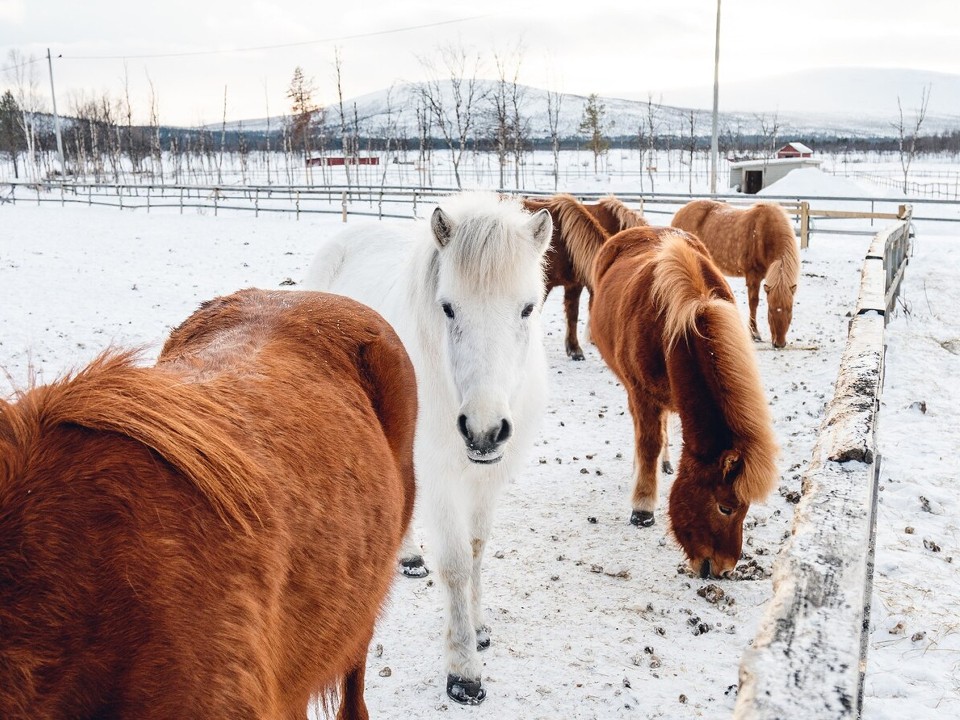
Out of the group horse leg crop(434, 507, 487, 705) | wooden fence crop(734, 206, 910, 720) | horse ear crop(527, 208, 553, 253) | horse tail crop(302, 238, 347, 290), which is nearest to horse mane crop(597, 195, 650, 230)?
horse tail crop(302, 238, 347, 290)

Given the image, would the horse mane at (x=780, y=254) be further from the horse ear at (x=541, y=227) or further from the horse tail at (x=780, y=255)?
the horse ear at (x=541, y=227)

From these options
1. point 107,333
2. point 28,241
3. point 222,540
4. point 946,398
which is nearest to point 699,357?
point 222,540

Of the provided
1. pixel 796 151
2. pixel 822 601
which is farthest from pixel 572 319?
pixel 796 151

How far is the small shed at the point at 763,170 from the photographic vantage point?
2930 cm

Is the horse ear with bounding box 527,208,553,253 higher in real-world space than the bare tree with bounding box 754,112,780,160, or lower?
lower

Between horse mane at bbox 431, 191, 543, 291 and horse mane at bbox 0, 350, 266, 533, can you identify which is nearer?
horse mane at bbox 0, 350, 266, 533

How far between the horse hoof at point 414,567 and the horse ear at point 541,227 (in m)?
1.93

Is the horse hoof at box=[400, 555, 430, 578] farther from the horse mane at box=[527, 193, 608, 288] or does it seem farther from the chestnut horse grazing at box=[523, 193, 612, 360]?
the horse mane at box=[527, 193, 608, 288]

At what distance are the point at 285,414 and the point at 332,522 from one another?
10.2 inches

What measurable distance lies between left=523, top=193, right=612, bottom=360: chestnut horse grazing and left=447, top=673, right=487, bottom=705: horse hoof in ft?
17.5

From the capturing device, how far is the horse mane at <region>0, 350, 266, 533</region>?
41.4 inches

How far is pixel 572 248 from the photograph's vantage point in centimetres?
773

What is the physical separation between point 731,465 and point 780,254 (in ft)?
19.1

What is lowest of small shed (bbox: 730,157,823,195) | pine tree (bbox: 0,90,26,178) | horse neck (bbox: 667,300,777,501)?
horse neck (bbox: 667,300,777,501)
